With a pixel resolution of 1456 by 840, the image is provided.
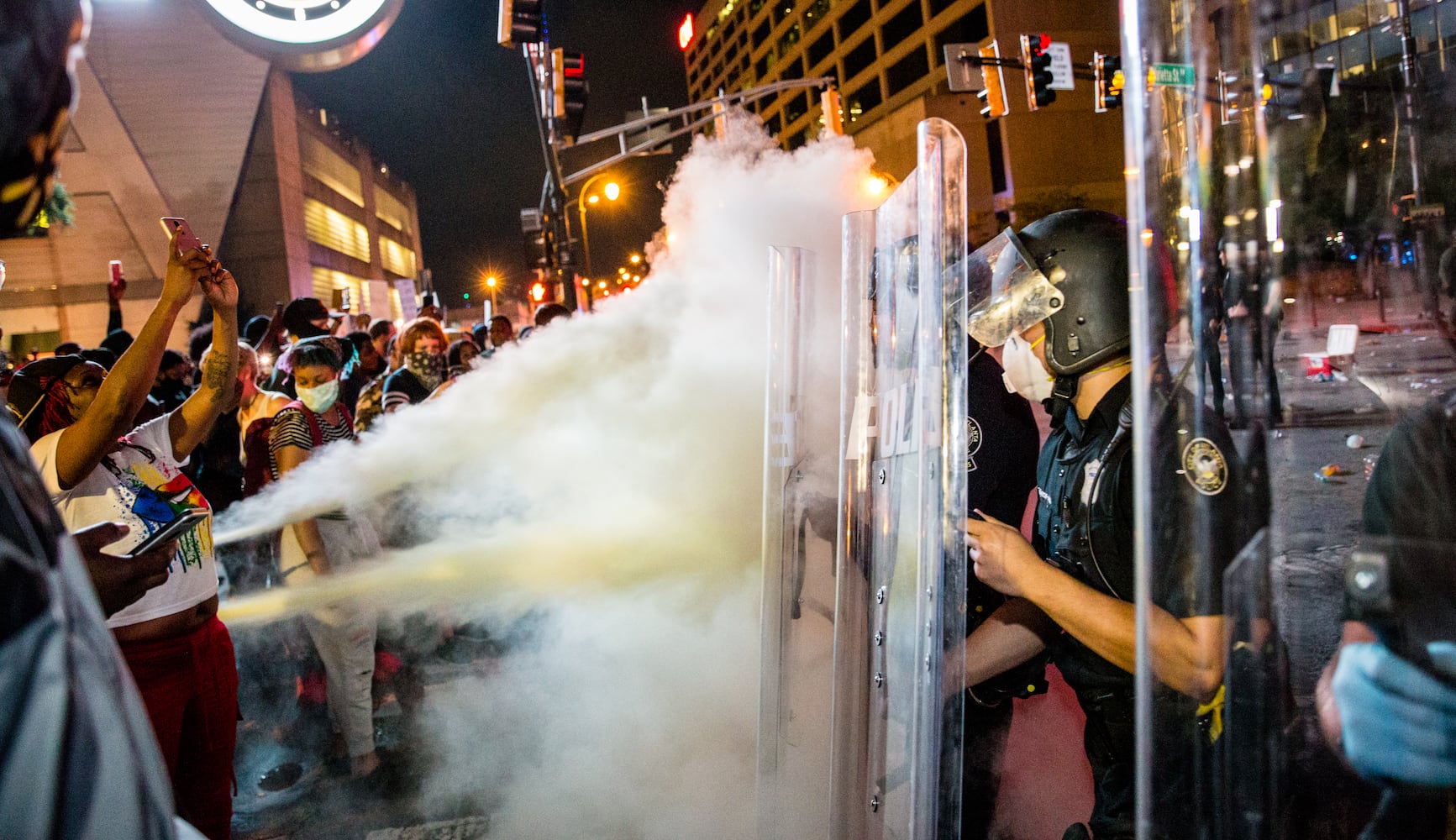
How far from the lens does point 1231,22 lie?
4.06 ft

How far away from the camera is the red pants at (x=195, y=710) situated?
8.16ft

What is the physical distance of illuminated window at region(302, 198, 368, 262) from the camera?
25489 millimetres

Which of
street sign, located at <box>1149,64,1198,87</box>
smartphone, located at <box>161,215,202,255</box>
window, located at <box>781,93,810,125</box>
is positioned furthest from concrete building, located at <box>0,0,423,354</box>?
window, located at <box>781,93,810,125</box>

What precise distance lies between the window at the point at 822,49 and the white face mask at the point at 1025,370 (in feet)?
196

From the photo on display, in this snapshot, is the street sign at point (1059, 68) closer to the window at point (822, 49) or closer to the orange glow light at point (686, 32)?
the orange glow light at point (686, 32)

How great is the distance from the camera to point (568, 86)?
1123 centimetres

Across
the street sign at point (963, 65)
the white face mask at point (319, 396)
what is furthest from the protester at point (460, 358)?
the street sign at point (963, 65)

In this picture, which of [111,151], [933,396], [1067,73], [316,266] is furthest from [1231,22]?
[316,266]

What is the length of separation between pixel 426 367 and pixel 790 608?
449 cm

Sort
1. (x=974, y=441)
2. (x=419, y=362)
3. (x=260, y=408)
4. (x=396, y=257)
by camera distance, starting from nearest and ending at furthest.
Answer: (x=974, y=441)
(x=260, y=408)
(x=419, y=362)
(x=396, y=257)

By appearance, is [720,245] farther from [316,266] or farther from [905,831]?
[316,266]

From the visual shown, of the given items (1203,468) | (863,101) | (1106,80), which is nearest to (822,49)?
(863,101)

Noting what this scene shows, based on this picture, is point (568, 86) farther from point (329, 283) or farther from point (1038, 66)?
point (329, 283)

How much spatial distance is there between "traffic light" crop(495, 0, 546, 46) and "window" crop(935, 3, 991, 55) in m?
36.0
